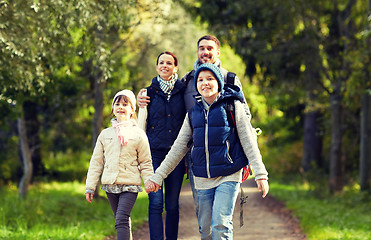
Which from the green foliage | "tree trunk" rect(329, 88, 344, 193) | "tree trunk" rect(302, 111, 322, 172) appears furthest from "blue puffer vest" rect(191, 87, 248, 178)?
the green foliage

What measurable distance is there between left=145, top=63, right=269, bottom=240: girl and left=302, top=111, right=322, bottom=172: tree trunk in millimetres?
15391

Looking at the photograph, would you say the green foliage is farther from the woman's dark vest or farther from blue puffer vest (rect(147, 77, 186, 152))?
the woman's dark vest

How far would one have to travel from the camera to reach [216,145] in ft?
16.3

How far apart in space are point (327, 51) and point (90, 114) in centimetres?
682

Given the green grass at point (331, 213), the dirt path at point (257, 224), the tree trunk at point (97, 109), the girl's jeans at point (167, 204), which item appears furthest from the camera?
the tree trunk at point (97, 109)

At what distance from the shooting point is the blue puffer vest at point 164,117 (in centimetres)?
608

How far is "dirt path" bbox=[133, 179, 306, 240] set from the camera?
9062 millimetres

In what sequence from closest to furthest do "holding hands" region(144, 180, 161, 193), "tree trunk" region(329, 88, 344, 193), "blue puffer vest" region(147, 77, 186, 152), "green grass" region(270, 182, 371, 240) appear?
"holding hands" region(144, 180, 161, 193), "blue puffer vest" region(147, 77, 186, 152), "green grass" region(270, 182, 371, 240), "tree trunk" region(329, 88, 344, 193)

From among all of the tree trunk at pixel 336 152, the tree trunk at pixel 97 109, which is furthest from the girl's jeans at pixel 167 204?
the tree trunk at pixel 336 152

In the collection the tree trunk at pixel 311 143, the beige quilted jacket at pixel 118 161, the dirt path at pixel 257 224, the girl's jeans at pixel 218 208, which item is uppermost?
the tree trunk at pixel 311 143

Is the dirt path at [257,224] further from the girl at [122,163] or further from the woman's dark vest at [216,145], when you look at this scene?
the woman's dark vest at [216,145]

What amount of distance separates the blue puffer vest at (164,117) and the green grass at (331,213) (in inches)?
138

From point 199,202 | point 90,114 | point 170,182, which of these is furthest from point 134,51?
point 199,202

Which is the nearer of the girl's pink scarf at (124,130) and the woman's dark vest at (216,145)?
the woman's dark vest at (216,145)
